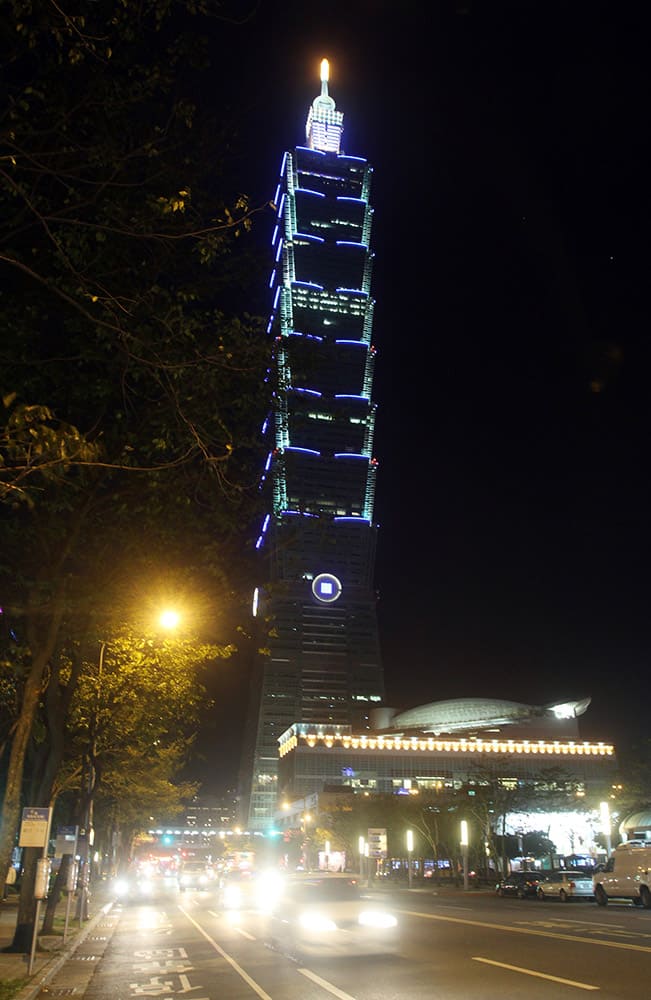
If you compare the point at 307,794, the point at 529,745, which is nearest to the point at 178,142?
the point at 307,794

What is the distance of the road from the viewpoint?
12.2m

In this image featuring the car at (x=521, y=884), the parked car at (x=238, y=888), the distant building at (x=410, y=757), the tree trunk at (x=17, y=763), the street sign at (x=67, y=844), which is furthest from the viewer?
the distant building at (x=410, y=757)

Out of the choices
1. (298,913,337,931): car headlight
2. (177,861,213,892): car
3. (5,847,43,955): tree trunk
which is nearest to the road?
(5,847,43,955): tree trunk

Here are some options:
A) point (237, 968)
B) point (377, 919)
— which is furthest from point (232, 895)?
point (237, 968)

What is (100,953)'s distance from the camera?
66.6 feet

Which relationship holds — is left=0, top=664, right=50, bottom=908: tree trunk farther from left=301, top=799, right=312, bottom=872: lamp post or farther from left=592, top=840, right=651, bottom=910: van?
left=301, top=799, right=312, bottom=872: lamp post

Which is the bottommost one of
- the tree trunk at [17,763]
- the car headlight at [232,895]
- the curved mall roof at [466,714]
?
the car headlight at [232,895]

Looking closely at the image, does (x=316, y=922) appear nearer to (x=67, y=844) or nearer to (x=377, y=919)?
(x=377, y=919)

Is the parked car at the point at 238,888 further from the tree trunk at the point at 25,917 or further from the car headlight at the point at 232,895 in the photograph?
the tree trunk at the point at 25,917

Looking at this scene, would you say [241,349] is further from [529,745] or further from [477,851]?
[529,745]

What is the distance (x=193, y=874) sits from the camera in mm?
55719

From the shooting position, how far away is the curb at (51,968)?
13572 millimetres

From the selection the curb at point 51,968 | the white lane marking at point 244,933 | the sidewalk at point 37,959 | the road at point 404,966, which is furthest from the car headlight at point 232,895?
the road at point 404,966

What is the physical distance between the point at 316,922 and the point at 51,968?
10.1 metres
